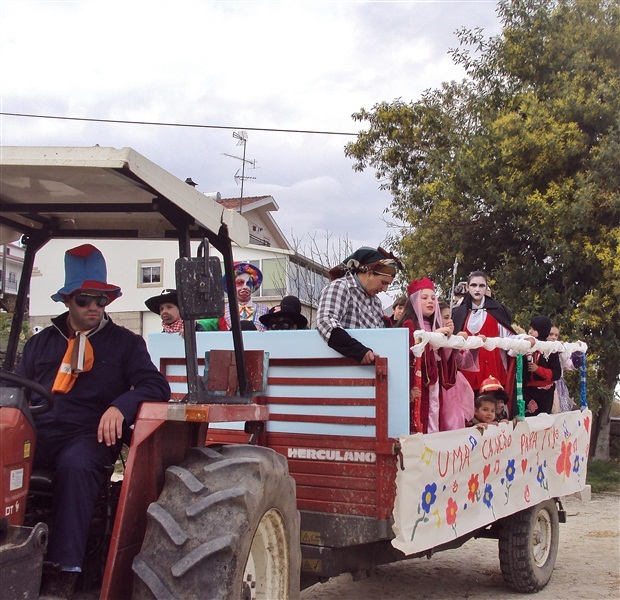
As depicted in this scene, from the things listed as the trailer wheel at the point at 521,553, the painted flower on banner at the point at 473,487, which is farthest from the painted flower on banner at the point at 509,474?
the painted flower on banner at the point at 473,487

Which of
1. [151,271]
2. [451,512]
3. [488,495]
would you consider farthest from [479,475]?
[151,271]

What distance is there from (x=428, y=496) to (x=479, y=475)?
0.79 meters

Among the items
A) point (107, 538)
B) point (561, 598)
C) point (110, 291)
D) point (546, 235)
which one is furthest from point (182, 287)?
point (546, 235)

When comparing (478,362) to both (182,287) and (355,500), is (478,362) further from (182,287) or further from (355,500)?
(182,287)

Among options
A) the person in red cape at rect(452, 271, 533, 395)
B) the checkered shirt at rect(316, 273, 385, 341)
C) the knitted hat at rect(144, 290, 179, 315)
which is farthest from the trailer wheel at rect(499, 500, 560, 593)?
the knitted hat at rect(144, 290, 179, 315)

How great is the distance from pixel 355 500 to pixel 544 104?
33.7 ft

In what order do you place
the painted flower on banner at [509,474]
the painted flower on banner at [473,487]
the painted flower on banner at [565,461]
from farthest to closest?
1. the painted flower on banner at [565,461]
2. the painted flower on banner at [509,474]
3. the painted flower on banner at [473,487]

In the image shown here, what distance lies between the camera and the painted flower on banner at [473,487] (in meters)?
4.90

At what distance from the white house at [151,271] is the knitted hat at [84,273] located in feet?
0.57

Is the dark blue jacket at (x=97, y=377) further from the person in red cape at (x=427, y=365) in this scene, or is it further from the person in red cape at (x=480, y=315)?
the person in red cape at (x=480, y=315)

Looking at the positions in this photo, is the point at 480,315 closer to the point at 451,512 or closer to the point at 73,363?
the point at 451,512

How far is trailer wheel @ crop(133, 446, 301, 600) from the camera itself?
9.17 ft

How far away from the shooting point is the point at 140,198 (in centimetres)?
349

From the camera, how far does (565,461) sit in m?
6.56
